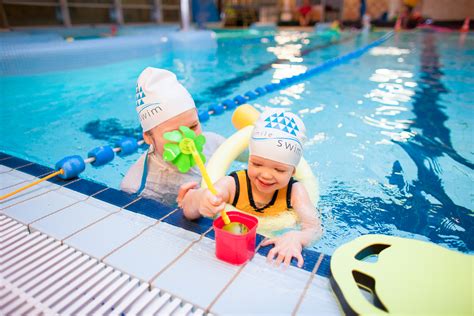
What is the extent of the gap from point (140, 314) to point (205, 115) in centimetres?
396

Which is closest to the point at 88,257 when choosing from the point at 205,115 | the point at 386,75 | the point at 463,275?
the point at 463,275

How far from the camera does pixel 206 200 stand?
1.57m

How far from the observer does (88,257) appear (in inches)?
62.4

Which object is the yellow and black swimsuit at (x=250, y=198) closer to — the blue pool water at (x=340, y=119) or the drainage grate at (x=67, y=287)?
the blue pool water at (x=340, y=119)

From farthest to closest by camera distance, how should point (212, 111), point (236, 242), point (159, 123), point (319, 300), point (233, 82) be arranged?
point (233, 82) < point (212, 111) < point (159, 123) < point (236, 242) < point (319, 300)

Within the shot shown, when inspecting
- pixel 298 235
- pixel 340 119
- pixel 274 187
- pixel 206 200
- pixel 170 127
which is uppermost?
pixel 170 127

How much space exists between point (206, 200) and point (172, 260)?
33 cm

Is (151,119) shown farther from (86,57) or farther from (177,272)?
Result: (86,57)

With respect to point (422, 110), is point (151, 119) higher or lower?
higher

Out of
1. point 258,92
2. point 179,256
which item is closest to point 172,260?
point 179,256

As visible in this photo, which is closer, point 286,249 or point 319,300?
point 319,300

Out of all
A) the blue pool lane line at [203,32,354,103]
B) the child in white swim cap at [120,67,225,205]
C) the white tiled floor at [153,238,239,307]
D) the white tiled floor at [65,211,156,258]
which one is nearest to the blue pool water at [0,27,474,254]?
the blue pool lane line at [203,32,354,103]

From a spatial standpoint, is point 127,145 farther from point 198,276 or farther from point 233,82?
point 233,82

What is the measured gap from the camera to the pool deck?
132 centimetres
